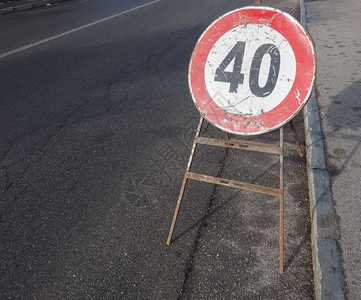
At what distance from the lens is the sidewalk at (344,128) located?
2.22 meters

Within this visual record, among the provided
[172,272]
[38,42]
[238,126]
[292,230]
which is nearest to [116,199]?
[172,272]

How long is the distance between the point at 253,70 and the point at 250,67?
32mm

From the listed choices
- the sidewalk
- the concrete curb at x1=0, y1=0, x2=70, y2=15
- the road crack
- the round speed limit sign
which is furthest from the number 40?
the concrete curb at x1=0, y1=0, x2=70, y2=15

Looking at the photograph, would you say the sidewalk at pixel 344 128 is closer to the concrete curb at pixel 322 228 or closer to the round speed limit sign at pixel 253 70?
the concrete curb at pixel 322 228

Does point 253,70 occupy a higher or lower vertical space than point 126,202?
higher

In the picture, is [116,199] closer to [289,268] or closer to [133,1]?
[289,268]

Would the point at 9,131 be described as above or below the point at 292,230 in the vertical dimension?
above

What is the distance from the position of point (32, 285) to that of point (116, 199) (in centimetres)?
99

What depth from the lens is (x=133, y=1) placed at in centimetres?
1377

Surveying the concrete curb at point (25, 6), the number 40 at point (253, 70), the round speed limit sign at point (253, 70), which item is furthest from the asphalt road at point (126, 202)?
the concrete curb at point (25, 6)

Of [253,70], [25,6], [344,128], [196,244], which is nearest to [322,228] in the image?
[196,244]

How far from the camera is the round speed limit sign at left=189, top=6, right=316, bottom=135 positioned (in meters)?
2.05

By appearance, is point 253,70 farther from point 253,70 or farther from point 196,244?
point 196,244

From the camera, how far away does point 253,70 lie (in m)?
2.16
